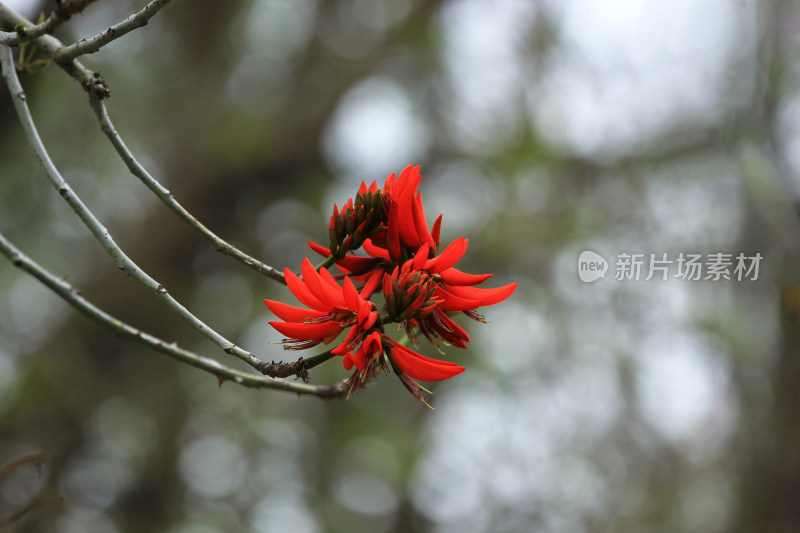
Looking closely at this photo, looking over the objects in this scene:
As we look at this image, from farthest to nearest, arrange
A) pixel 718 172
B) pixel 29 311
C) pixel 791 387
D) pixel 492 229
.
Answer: pixel 492 229, pixel 29 311, pixel 718 172, pixel 791 387

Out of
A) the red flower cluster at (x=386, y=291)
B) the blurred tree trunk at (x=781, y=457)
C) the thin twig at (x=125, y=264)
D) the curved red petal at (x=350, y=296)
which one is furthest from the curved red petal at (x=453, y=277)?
the blurred tree trunk at (x=781, y=457)

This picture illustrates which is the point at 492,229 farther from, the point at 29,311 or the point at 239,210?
the point at 29,311

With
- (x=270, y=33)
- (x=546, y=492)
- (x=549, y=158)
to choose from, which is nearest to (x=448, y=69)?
(x=549, y=158)

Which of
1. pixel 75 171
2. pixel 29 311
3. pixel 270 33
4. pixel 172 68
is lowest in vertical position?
pixel 29 311

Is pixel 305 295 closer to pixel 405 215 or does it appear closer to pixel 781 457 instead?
pixel 405 215

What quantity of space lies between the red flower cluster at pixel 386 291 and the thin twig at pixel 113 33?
0.83 ft

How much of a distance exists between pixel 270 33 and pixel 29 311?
6.58 feet

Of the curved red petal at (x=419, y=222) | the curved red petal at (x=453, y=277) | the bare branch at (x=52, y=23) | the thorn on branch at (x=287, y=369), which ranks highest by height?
the bare branch at (x=52, y=23)

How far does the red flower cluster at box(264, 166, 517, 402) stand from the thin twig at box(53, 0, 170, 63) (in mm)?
252

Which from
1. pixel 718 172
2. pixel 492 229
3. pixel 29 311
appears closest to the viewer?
pixel 718 172

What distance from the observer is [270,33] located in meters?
3.78

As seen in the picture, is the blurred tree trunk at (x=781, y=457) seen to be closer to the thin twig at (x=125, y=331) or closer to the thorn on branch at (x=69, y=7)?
the thin twig at (x=125, y=331)

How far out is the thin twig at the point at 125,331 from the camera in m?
0.55

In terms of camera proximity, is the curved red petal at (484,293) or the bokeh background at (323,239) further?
the bokeh background at (323,239)
